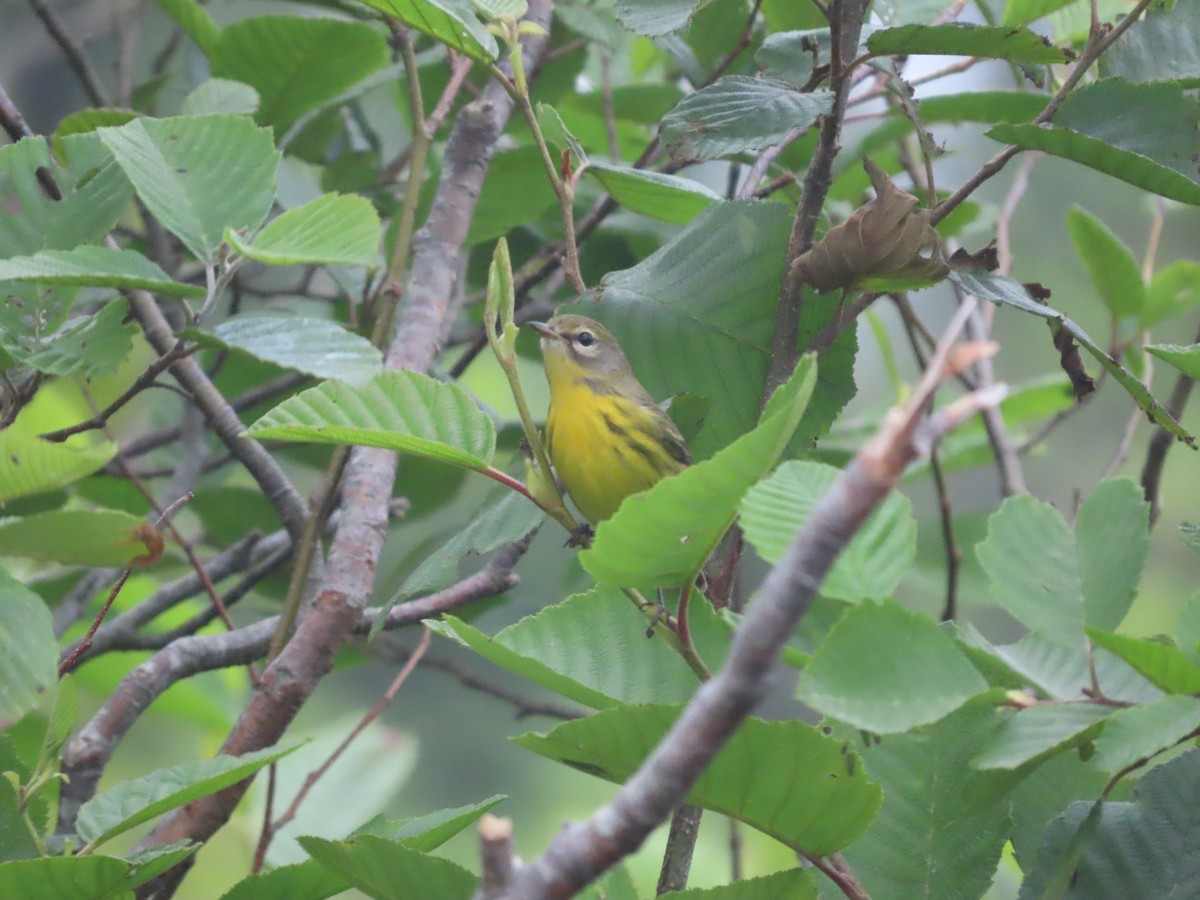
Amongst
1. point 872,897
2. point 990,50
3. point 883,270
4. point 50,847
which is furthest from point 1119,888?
point 50,847

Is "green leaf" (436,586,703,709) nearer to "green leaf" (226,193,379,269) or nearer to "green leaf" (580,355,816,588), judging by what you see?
"green leaf" (580,355,816,588)

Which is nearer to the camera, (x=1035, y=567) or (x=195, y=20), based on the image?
(x=1035, y=567)

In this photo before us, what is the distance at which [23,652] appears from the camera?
74cm

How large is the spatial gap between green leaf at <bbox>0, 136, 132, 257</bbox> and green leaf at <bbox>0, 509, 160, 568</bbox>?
0.29 meters

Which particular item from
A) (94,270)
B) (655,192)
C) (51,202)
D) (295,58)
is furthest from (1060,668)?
(295,58)

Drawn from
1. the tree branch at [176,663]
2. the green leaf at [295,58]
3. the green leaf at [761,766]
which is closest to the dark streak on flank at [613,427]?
the tree branch at [176,663]

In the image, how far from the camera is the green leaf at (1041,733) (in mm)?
590

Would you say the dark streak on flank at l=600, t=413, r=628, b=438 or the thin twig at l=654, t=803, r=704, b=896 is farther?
the dark streak on flank at l=600, t=413, r=628, b=438

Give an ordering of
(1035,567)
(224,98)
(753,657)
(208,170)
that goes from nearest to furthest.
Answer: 1. (753,657)
2. (1035,567)
3. (208,170)
4. (224,98)

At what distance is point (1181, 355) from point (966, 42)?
10.5 inches

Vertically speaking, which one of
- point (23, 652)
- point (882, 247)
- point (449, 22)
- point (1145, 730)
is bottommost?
point (23, 652)

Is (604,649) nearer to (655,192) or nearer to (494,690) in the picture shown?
(655,192)

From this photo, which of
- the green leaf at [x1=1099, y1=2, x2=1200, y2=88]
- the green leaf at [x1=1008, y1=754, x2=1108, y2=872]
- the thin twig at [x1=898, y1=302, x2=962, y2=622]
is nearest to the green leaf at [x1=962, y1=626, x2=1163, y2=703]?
the green leaf at [x1=1008, y1=754, x2=1108, y2=872]

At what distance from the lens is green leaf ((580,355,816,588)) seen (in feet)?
1.73
